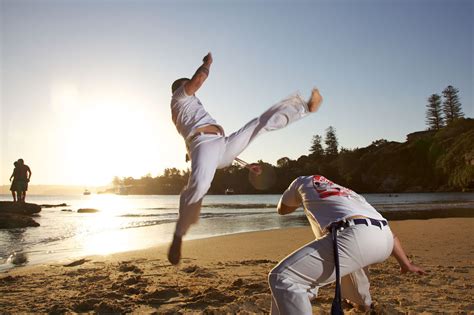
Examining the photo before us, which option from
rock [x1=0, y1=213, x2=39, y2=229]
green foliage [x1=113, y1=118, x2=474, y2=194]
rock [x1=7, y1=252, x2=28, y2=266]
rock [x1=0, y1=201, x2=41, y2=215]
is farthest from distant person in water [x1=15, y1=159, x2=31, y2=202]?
green foliage [x1=113, y1=118, x2=474, y2=194]

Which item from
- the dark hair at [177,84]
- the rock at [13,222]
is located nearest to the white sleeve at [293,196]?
the dark hair at [177,84]

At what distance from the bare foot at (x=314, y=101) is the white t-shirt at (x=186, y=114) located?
1165 mm

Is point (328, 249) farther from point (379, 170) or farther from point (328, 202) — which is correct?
point (379, 170)

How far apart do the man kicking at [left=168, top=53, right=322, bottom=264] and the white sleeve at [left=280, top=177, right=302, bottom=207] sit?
2.33 ft

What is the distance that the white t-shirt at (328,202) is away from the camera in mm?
2867

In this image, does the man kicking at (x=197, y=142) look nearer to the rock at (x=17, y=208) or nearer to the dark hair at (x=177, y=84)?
the dark hair at (x=177, y=84)

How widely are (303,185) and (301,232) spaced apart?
10477 mm

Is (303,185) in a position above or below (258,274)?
above

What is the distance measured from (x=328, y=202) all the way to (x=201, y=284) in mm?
3500

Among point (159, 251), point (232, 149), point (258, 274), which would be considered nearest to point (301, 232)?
point (159, 251)

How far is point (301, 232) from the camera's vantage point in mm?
13273

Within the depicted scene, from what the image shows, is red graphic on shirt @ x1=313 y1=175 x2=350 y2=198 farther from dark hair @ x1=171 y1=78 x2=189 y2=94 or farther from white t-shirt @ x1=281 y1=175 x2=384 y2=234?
dark hair @ x1=171 y1=78 x2=189 y2=94

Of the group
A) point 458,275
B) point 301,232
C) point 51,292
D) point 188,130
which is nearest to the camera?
point 188,130

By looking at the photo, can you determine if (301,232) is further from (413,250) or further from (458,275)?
(458,275)
